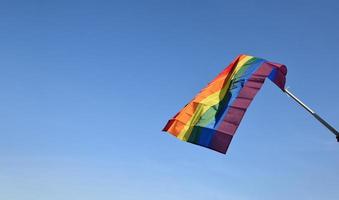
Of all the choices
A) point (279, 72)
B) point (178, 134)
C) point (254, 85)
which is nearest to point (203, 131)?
point (178, 134)

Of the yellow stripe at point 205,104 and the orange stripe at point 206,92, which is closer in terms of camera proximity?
the yellow stripe at point 205,104

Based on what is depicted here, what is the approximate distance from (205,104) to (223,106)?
151 centimetres

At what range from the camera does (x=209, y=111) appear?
27.1 meters

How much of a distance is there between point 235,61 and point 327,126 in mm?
9412

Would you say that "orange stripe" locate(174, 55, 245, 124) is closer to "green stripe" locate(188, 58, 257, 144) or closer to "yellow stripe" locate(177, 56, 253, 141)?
"yellow stripe" locate(177, 56, 253, 141)

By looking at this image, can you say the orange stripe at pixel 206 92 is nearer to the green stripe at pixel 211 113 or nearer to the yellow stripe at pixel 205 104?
the yellow stripe at pixel 205 104

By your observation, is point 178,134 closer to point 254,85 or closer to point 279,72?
point 254,85

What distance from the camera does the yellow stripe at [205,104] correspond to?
26277 mm

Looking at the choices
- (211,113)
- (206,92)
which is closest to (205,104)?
(211,113)

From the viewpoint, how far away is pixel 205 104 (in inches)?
1097

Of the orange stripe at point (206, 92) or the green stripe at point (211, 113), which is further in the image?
the orange stripe at point (206, 92)

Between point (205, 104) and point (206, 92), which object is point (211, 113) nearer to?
point (205, 104)

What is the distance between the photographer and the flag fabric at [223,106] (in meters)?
24.6

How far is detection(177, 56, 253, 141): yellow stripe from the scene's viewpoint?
2628 cm
